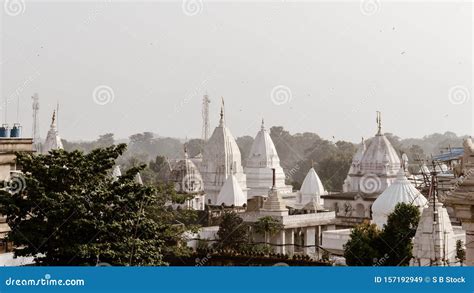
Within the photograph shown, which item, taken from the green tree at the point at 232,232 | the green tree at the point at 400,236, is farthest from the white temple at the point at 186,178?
the green tree at the point at 400,236

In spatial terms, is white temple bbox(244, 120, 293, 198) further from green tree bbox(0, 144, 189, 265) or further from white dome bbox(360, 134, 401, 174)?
green tree bbox(0, 144, 189, 265)

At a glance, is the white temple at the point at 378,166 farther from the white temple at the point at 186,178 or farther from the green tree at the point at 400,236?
the green tree at the point at 400,236

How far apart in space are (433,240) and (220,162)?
38.5 metres

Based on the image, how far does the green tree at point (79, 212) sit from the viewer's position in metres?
17.1

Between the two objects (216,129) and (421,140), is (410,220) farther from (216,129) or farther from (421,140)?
(421,140)

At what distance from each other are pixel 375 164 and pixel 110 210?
40.2m

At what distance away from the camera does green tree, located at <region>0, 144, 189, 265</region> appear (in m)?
17.1

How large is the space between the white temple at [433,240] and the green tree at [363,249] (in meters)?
5.23

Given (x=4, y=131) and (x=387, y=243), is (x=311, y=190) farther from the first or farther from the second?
(x=4, y=131)

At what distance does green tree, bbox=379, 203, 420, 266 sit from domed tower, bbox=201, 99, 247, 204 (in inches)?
1164

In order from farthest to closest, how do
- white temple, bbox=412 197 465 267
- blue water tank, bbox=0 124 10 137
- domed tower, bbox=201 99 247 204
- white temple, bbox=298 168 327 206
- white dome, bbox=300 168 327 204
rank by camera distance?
domed tower, bbox=201 99 247 204, white dome, bbox=300 168 327 204, white temple, bbox=298 168 327 206, white temple, bbox=412 197 465 267, blue water tank, bbox=0 124 10 137

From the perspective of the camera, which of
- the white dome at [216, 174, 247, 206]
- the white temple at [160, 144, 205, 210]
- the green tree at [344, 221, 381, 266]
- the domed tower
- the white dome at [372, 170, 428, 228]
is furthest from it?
the domed tower

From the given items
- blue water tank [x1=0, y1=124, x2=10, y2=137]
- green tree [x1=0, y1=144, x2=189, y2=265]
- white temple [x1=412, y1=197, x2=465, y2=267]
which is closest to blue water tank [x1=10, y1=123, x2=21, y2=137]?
blue water tank [x1=0, y1=124, x2=10, y2=137]
